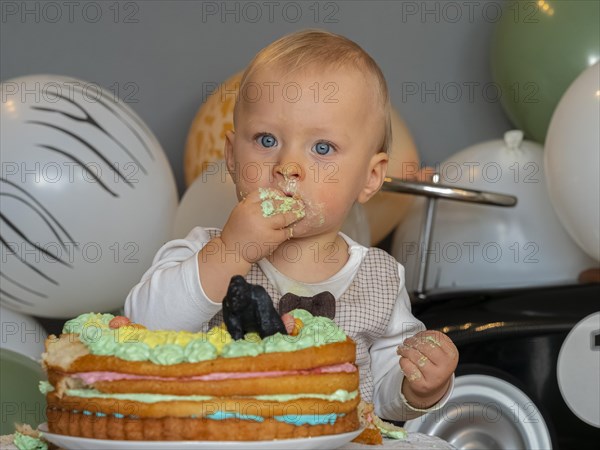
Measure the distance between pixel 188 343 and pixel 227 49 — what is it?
226 centimetres

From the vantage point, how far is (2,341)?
81.1 inches

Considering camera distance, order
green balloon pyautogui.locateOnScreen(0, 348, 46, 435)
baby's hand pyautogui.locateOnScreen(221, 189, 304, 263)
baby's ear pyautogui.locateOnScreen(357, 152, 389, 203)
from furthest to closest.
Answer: green balloon pyautogui.locateOnScreen(0, 348, 46, 435) → baby's ear pyautogui.locateOnScreen(357, 152, 389, 203) → baby's hand pyautogui.locateOnScreen(221, 189, 304, 263)

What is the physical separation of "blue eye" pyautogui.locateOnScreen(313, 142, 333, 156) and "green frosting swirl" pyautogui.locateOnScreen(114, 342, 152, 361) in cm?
45

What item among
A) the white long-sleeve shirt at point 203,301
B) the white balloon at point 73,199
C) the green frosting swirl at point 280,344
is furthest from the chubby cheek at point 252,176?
the white balloon at point 73,199

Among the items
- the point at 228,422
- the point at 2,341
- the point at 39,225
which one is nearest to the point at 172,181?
the point at 39,225

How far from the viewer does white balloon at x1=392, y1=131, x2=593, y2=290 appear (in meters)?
2.21

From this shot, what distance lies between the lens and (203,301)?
100 cm

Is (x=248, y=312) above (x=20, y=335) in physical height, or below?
above

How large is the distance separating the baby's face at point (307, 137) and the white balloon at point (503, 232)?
1042 millimetres

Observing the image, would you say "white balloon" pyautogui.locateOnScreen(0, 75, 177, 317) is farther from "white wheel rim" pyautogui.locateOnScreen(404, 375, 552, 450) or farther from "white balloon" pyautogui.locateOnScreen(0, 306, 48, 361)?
"white wheel rim" pyautogui.locateOnScreen(404, 375, 552, 450)

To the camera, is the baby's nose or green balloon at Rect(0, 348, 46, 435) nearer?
the baby's nose

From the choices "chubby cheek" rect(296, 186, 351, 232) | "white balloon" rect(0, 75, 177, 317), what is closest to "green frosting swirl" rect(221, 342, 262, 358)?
"chubby cheek" rect(296, 186, 351, 232)

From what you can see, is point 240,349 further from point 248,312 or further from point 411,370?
point 411,370

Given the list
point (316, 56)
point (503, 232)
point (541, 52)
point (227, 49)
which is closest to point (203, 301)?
point (316, 56)
